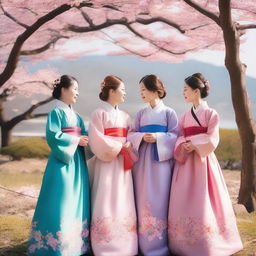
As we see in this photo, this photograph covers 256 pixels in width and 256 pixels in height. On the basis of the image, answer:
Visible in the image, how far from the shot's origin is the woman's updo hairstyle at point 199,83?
4301 mm

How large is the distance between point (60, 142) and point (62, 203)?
23.0 inches

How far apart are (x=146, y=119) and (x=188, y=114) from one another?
1.43 ft

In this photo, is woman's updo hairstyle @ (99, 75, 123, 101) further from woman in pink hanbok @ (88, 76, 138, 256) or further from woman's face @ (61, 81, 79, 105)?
woman's face @ (61, 81, 79, 105)

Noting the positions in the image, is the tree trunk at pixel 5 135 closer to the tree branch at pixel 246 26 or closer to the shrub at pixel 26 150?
the shrub at pixel 26 150

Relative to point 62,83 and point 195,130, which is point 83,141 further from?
point 195,130

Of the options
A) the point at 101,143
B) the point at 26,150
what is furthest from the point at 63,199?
the point at 26,150

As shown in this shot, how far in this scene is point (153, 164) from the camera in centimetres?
428

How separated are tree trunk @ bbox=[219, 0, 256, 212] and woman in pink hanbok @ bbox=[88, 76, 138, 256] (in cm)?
273

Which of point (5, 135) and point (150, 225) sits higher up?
point (150, 225)

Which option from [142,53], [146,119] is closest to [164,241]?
[146,119]

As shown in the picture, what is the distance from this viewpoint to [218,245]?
13.6 ft

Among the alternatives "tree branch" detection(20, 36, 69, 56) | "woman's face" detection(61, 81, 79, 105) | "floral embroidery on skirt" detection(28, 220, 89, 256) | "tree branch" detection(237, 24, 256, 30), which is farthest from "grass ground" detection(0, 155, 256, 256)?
"tree branch" detection(20, 36, 69, 56)

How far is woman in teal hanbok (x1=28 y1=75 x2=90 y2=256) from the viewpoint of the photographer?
4051 mm

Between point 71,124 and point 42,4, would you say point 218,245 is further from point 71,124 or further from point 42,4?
point 42,4
